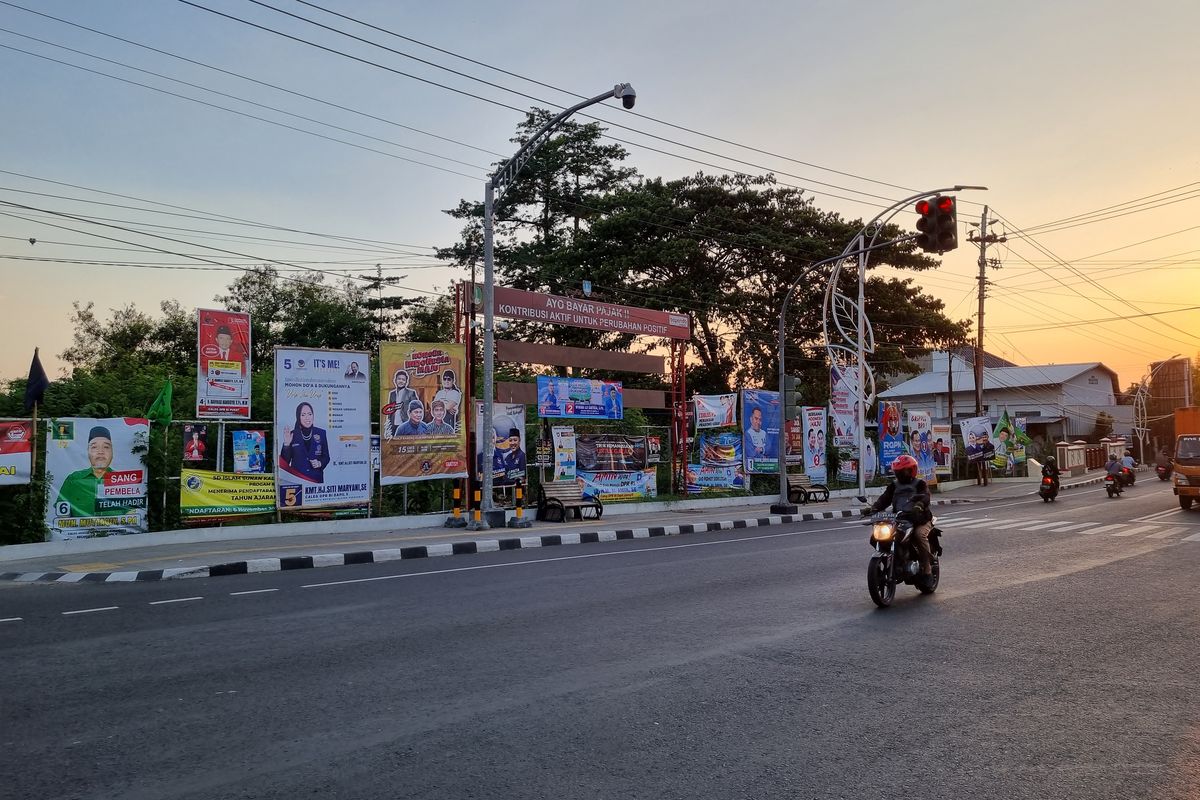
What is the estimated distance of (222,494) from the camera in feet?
50.9

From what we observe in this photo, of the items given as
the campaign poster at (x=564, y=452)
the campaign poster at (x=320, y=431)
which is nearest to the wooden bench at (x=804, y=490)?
the campaign poster at (x=564, y=452)

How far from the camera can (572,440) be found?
69.7 ft

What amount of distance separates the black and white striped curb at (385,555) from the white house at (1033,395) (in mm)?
48713

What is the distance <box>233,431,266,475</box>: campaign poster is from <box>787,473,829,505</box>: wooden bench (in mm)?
16831

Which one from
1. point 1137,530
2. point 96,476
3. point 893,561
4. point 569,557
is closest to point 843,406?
point 1137,530

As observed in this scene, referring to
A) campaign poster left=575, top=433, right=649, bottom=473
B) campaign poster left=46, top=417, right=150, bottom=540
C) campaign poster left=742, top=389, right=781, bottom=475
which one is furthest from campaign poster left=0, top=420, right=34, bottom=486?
campaign poster left=742, top=389, right=781, bottom=475

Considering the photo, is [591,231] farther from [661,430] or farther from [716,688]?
[716,688]

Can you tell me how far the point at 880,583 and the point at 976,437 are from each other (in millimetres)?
35049

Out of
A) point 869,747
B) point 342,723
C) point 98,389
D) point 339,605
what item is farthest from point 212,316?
point 869,747

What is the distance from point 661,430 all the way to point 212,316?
13.5 m

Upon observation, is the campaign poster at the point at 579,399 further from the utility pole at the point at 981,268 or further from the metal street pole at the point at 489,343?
the utility pole at the point at 981,268

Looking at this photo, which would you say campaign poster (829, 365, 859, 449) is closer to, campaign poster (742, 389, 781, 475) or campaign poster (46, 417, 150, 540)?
campaign poster (742, 389, 781, 475)

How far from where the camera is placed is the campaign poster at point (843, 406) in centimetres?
2930

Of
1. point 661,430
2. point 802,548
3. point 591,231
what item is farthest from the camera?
point 591,231
